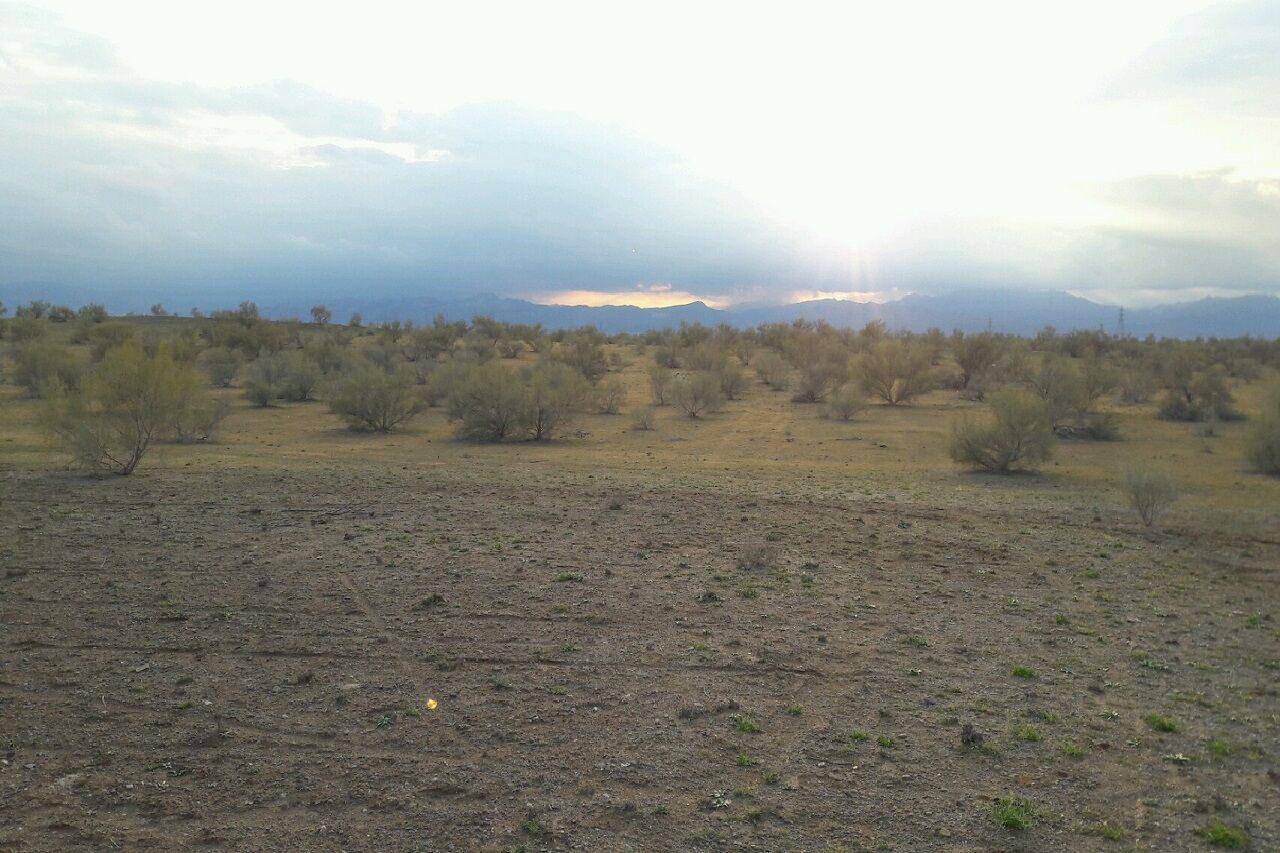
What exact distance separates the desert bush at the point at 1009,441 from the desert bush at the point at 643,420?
12.1 m

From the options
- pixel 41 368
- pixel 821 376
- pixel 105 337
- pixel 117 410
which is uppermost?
pixel 105 337

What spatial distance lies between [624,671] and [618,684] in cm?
31

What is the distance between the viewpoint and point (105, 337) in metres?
52.8

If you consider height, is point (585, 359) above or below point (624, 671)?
above

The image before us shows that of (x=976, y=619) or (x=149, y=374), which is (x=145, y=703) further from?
(x=149, y=374)

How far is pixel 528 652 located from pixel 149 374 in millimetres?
15019

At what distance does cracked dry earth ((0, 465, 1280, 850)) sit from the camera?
6.14m

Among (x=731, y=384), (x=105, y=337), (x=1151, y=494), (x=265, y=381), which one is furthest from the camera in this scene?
(x=105, y=337)

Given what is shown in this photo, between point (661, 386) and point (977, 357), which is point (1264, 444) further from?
point (977, 357)

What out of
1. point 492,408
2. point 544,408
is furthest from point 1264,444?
point 492,408

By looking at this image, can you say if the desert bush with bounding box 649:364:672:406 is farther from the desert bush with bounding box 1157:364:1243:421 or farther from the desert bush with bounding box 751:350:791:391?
the desert bush with bounding box 1157:364:1243:421

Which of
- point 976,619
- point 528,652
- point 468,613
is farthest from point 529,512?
point 976,619

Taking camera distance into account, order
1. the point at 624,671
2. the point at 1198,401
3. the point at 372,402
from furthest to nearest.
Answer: the point at 1198,401 < the point at 372,402 < the point at 624,671

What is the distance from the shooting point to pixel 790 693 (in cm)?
826
